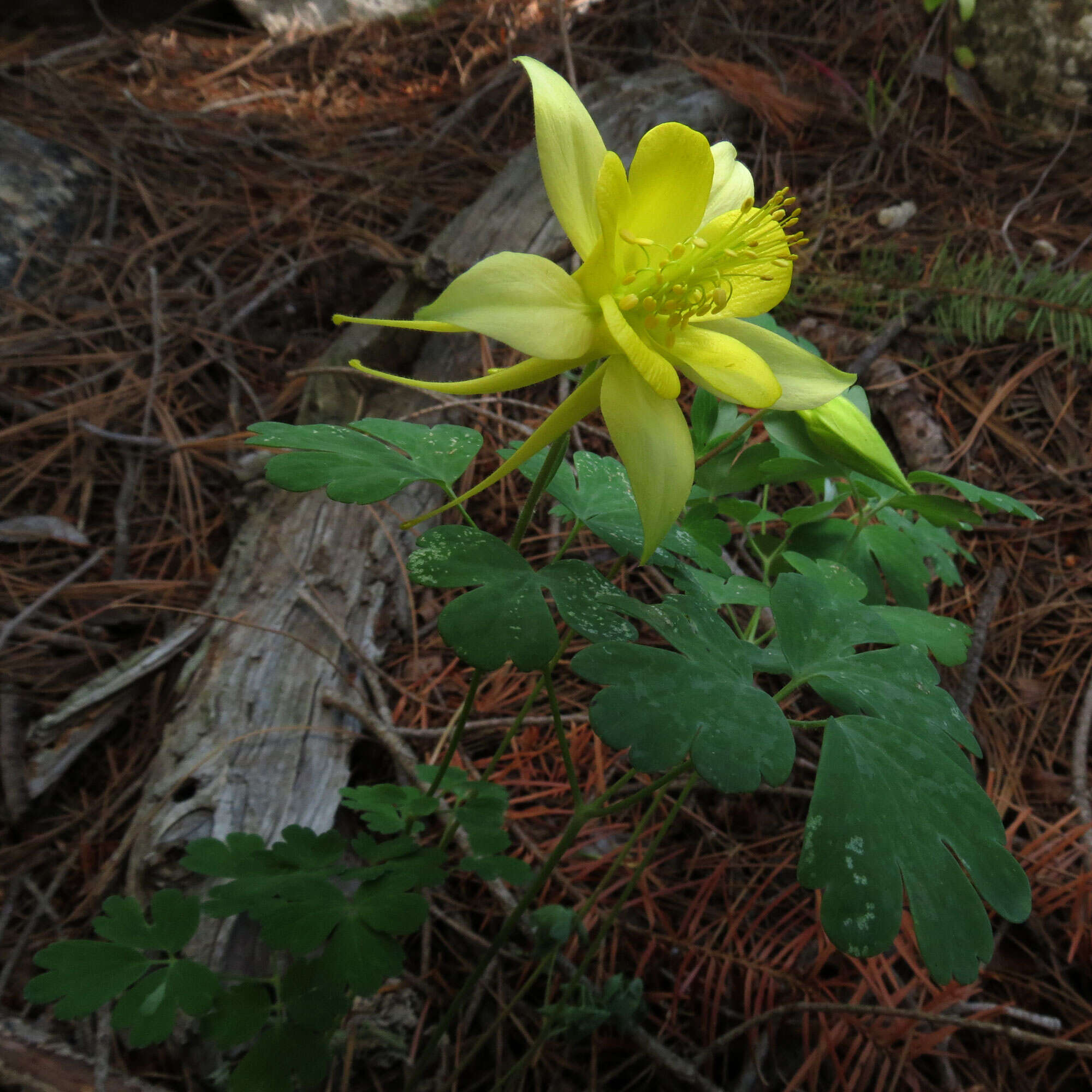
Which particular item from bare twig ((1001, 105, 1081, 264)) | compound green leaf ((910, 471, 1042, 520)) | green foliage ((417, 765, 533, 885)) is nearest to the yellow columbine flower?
compound green leaf ((910, 471, 1042, 520))

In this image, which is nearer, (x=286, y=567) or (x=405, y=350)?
(x=286, y=567)

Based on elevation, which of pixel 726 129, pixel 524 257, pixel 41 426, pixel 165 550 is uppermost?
pixel 524 257

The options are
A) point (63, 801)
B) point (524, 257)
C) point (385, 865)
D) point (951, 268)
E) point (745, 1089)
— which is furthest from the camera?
point (951, 268)

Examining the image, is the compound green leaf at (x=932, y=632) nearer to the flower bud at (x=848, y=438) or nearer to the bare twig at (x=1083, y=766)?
the flower bud at (x=848, y=438)

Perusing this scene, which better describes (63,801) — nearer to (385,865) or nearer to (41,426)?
(385,865)

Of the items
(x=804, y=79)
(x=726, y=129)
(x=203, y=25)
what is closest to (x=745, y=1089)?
(x=726, y=129)

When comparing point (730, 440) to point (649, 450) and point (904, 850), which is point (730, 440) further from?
point (904, 850)
